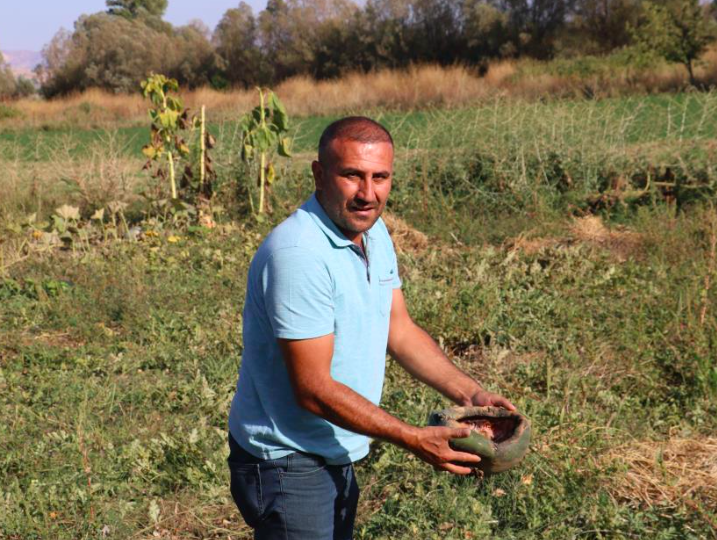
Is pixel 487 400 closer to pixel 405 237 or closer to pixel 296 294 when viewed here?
pixel 296 294

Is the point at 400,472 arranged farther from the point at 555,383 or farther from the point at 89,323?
the point at 89,323

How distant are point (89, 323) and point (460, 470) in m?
4.37

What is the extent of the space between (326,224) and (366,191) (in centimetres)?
14

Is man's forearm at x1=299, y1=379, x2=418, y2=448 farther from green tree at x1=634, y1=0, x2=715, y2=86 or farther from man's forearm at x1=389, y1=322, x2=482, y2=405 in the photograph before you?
green tree at x1=634, y1=0, x2=715, y2=86

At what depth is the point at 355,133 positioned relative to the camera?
2.25 meters

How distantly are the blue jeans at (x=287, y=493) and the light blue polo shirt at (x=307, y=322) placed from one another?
1.5 inches

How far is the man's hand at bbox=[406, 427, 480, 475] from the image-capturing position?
211cm

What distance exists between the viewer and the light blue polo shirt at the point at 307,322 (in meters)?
2.13

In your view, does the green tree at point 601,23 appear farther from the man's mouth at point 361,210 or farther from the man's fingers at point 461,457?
the man's fingers at point 461,457

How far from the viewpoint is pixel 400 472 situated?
3.94m

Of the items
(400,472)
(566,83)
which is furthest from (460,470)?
(566,83)

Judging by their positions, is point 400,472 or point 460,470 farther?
point 400,472

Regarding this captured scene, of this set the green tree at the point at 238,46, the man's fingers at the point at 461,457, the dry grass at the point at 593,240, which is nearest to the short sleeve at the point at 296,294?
the man's fingers at the point at 461,457

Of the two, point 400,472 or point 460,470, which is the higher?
point 460,470
